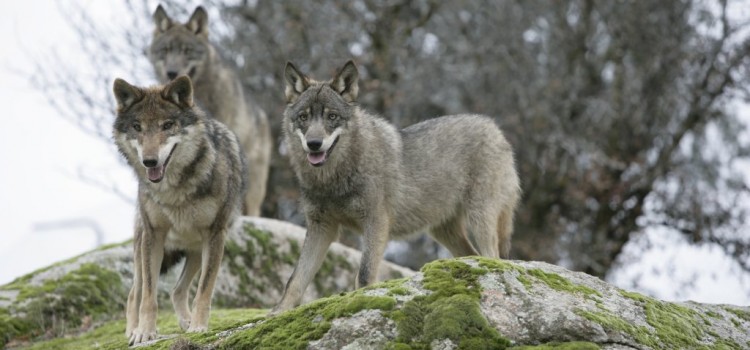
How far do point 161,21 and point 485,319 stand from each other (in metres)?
9.52

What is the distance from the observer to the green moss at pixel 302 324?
4.97 m

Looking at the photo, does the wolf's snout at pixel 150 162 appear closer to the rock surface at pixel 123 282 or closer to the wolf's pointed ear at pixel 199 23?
the rock surface at pixel 123 282

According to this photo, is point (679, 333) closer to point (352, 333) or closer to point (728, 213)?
point (352, 333)

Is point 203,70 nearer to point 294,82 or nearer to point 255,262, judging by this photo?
point 255,262

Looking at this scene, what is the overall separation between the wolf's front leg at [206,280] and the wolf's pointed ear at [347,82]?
1607 mm

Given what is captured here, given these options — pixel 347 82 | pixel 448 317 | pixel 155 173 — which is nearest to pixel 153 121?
pixel 155 173

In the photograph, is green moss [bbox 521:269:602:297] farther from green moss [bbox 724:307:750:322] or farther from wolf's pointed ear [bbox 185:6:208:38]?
wolf's pointed ear [bbox 185:6:208:38]

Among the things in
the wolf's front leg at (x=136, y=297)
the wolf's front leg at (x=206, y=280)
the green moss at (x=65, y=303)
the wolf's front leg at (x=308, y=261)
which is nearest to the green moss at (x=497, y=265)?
the wolf's front leg at (x=308, y=261)

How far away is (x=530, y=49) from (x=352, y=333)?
18.3m

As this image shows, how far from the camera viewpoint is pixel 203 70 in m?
12.9

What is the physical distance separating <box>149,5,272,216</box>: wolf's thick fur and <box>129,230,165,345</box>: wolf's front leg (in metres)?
5.35

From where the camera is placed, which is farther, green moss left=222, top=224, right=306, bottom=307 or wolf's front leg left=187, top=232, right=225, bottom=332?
green moss left=222, top=224, right=306, bottom=307

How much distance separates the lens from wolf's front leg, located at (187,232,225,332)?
272 inches

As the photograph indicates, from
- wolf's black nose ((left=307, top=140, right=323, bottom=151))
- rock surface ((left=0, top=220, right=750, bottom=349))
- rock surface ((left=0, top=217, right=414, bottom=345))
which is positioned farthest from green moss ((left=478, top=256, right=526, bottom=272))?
rock surface ((left=0, top=217, right=414, bottom=345))
